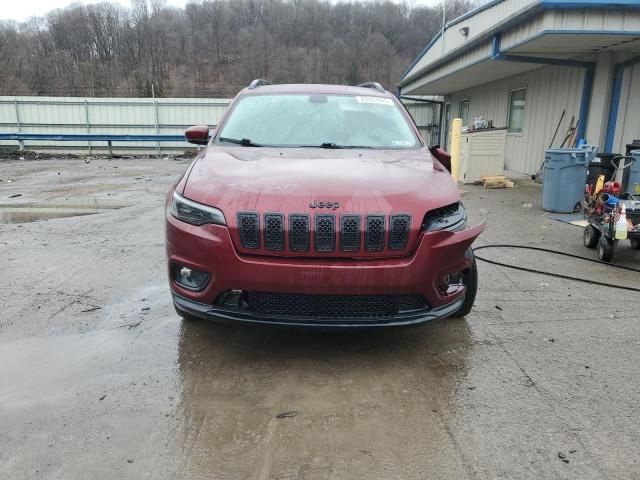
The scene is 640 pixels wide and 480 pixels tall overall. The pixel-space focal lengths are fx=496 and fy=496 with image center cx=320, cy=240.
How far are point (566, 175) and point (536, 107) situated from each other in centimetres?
623

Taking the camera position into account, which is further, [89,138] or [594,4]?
[89,138]

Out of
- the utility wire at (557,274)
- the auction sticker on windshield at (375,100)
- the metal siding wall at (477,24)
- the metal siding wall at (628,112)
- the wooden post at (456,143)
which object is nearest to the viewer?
the auction sticker on windshield at (375,100)

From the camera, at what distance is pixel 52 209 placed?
8.48 metres

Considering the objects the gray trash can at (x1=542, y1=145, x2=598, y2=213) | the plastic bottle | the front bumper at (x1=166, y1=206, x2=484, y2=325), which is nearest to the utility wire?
the plastic bottle

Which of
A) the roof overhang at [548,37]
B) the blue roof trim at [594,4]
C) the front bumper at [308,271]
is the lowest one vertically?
the front bumper at [308,271]

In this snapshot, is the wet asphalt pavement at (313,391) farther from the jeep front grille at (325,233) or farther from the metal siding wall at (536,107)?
the metal siding wall at (536,107)

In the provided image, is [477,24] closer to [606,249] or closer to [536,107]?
[536,107]

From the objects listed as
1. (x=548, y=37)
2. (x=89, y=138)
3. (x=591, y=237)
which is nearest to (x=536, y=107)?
(x=548, y=37)

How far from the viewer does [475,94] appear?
1884cm

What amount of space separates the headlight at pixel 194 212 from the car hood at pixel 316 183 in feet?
0.11

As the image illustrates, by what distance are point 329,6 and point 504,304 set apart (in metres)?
81.7

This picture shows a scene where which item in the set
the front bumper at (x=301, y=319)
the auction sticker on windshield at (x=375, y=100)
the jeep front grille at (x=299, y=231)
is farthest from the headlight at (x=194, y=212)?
the auction sticker on windshield at (x=375, y=100)

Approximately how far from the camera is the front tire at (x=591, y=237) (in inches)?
234

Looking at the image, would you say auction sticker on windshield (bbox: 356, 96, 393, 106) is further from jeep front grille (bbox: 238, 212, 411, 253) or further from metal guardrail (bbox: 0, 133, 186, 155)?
metal guardrail (bbox: 0, 133, 186, 155)
